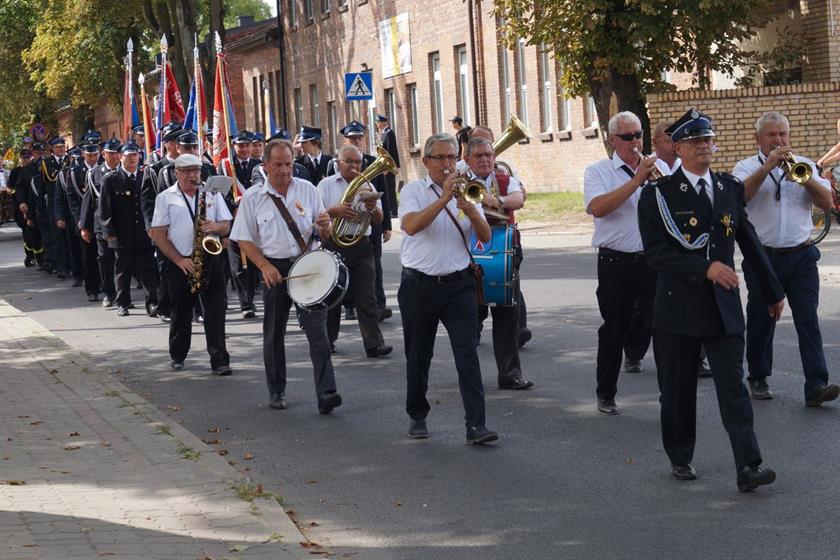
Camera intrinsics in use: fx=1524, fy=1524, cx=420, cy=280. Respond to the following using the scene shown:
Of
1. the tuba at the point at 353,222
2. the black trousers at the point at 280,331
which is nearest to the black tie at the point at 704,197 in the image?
the black trousers at the point at 280,331

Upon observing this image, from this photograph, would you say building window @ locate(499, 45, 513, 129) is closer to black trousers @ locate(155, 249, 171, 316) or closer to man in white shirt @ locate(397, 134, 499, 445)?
black trousers @ locate(155, 249, 171, 316)

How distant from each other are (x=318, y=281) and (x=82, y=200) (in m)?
10.1

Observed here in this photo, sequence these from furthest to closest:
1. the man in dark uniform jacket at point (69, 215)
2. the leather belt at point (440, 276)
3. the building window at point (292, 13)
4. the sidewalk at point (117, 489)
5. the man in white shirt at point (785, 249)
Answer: the building window at point (292, 13)
the man in dark uniform jacket at point (69, 215)
the man in white shirt at point (785, 249)
the leather belt at point (440, 276)
the sidewalk at point (117, 489)

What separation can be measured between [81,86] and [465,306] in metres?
50.1

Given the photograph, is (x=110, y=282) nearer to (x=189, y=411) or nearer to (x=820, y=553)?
(x=189, y=411)

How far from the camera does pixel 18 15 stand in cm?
6588

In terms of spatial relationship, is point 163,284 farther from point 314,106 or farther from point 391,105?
point 314,106

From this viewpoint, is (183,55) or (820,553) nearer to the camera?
(820,553)

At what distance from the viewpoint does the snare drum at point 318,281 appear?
33.4 ft

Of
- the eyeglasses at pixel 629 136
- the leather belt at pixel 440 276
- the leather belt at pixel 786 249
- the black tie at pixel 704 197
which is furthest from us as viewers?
the leather belt at pixel 786 249

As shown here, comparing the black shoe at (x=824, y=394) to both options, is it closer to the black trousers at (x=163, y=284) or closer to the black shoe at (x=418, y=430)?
the black shoe at (x=418, y=430)

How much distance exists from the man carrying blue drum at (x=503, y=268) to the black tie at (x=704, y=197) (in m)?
3.25

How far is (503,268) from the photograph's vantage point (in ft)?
35.1

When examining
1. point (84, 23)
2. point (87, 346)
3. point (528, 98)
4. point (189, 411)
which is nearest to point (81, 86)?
point (84, 23)
